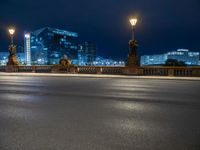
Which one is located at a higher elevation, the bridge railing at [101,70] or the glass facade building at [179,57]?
the glass facade building at [179,57]

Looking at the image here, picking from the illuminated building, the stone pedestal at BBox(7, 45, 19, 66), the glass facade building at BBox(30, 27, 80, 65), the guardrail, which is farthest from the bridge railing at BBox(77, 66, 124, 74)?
the glass facade building at BBox(30, 27, 80, 65)

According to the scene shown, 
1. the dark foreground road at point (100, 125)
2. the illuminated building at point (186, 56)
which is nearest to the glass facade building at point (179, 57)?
the illuminated building at point (186, 56)

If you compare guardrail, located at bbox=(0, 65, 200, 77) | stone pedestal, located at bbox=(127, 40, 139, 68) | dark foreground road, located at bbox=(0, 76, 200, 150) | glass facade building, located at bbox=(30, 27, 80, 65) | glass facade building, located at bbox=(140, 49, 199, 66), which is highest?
glass facade building, located at bbox=(30, 27, 80, 65)

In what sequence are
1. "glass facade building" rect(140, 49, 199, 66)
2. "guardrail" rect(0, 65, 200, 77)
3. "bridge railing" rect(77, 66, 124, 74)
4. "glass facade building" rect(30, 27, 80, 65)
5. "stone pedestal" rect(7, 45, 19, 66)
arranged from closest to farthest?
1. "guardrail" rect(0, 65, 200, 77)
2. "bridge railing" rect(77, 66, 124, 74)
3. "stone pedestal" rect(7, 45, 19, 66)
4. "glass facade building" rect(140, 49, 199, 66)
5. "glass facade building" rect(30, 27, 80, 65)

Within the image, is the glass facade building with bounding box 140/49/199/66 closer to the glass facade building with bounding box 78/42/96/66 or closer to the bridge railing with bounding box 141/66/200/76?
the glass facade building with bounding box 78/42/96/66

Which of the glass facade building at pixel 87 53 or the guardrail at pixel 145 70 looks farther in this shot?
the glass facade building at pixel 87 53

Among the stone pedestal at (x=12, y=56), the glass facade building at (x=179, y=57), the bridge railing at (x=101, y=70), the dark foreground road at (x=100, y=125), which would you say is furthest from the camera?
the glass facade building at (x=179, y=57)

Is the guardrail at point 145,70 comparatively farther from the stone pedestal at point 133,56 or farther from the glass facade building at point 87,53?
the glass facade building at point 87,53

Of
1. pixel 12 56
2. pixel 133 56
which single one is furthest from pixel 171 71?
pixel 12 56

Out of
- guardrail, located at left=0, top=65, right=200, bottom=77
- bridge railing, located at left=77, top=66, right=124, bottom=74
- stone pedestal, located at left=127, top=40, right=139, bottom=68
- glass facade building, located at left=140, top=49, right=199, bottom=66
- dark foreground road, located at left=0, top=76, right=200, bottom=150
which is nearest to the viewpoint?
dark foreground road, located at left=0, top=76, right=200, bottom=150

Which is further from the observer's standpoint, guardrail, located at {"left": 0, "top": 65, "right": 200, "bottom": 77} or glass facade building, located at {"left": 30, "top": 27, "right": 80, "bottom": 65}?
glass facade building, located at {"left": 30, "top": 27, "right": 80, "bottom": 65}

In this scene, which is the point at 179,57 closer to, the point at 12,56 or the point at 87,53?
the point at 87,53

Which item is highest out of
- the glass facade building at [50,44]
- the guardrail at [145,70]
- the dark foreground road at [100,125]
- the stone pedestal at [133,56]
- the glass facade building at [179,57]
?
the glass facade building at [50,44]

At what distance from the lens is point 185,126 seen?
7035 mm
